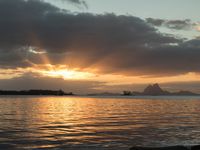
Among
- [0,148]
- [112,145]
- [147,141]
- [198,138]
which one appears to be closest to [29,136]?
[0,148]

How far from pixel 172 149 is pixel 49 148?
1133 centimetres

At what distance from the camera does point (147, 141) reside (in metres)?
33.8

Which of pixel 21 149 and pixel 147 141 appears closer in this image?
pixel 21 149

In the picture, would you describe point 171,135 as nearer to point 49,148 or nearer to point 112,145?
point 112,145

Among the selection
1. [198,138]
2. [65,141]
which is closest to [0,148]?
[65,141]

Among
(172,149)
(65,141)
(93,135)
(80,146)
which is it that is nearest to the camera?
(172,149)

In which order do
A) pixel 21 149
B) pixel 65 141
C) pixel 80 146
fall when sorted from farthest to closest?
pixel 65 141
pixel 80 146
pixel 21 149

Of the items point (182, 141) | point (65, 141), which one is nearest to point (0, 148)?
point (65, 141)

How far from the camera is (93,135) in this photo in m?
38.2

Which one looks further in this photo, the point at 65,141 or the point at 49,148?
the point at 65,141

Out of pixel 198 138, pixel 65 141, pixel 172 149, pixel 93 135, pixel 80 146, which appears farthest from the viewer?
pixel 93 135

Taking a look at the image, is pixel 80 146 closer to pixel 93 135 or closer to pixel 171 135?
pixel 93 135

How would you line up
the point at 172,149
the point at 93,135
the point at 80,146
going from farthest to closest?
the point at 93,135, the point at 80,146, the point at 172,149

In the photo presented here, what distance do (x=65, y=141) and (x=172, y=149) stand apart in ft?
42.1
